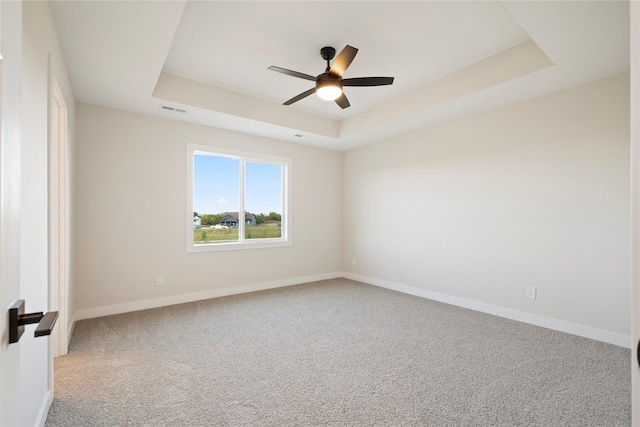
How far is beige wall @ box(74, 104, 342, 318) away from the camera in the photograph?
3.60 meters

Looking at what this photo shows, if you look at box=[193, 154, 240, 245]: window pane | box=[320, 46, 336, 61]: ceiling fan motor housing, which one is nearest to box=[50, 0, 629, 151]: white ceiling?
box=[320, 46, 336, 61]: ceiling fan motor housing

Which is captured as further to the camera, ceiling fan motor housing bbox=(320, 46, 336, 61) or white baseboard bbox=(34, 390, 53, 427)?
ceiling fan motor housing bbox=(320, 46, 336, 61)

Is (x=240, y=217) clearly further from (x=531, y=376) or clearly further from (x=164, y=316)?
(x=531, y=376)

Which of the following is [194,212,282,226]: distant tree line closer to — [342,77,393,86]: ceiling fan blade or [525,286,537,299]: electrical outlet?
[342,77,393,86]: ceiling fan blade

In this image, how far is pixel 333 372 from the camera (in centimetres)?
238

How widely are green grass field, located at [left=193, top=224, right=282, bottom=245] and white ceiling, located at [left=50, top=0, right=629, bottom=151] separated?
1541 millimetres

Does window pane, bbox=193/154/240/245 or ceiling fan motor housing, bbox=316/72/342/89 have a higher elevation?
ceiling fan motor housing, bbox=316/72/342/89

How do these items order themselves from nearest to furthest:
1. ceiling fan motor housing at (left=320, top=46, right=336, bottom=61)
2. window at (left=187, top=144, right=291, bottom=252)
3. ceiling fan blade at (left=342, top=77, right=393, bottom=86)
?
ceiling fan blade at (left=342, top=77, right=393, bottom=86) → ceiling fan motor housing at (left=320, top=46, right=336, bottom=61) → window at (left=187, top=144, right=291, bottom=252)

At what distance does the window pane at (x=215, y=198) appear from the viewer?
4.51 meters

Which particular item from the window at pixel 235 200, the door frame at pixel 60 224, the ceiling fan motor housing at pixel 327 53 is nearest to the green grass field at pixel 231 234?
the window at pixel 235 200

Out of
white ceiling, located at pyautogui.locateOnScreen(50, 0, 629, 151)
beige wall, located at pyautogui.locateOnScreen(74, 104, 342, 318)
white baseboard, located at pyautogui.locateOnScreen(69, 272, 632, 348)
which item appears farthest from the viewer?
beige wall, located at pyautogui.locateOnScreen(74, 104, 342, 318)

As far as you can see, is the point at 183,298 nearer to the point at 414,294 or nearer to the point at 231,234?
the point at 231,234

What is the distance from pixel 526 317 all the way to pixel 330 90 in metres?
3.22

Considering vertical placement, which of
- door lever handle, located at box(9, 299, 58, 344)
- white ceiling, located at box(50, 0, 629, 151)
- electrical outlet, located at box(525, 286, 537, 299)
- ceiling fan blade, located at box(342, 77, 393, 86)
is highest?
white ceiling, located at box(50, 0, 629, 151)
